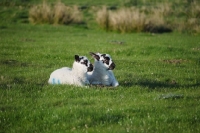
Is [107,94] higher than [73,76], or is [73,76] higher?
[73,76]

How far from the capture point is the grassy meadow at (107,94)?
10523 millimetres

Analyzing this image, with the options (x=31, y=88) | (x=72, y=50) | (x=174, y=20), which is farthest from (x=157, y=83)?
(x=174, y=20)

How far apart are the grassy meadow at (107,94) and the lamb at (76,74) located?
0.57m

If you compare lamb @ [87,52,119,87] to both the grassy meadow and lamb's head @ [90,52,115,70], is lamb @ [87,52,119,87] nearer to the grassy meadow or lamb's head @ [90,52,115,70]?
lamb's head @ [90,52,115,70]

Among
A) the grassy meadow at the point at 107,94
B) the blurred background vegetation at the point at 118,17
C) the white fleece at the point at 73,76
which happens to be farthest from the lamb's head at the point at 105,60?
the blurred background vegetation at the point at 118,17

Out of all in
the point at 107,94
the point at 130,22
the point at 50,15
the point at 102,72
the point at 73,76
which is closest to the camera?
the point at 107,94

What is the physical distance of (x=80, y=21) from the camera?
152 feet

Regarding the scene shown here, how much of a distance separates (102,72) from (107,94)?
2.13 meters

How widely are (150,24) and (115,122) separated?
99.9ft

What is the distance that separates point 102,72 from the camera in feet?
50.8

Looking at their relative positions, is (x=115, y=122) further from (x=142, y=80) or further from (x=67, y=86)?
(x=142, y=80)

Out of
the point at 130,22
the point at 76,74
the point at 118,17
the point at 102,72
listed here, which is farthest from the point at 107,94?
the point at 130,22

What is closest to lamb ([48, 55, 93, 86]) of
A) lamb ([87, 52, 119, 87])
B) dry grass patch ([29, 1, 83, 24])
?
lamb ([87, 52, 119, 87])

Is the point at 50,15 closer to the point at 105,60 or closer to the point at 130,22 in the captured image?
the point at 130,22
